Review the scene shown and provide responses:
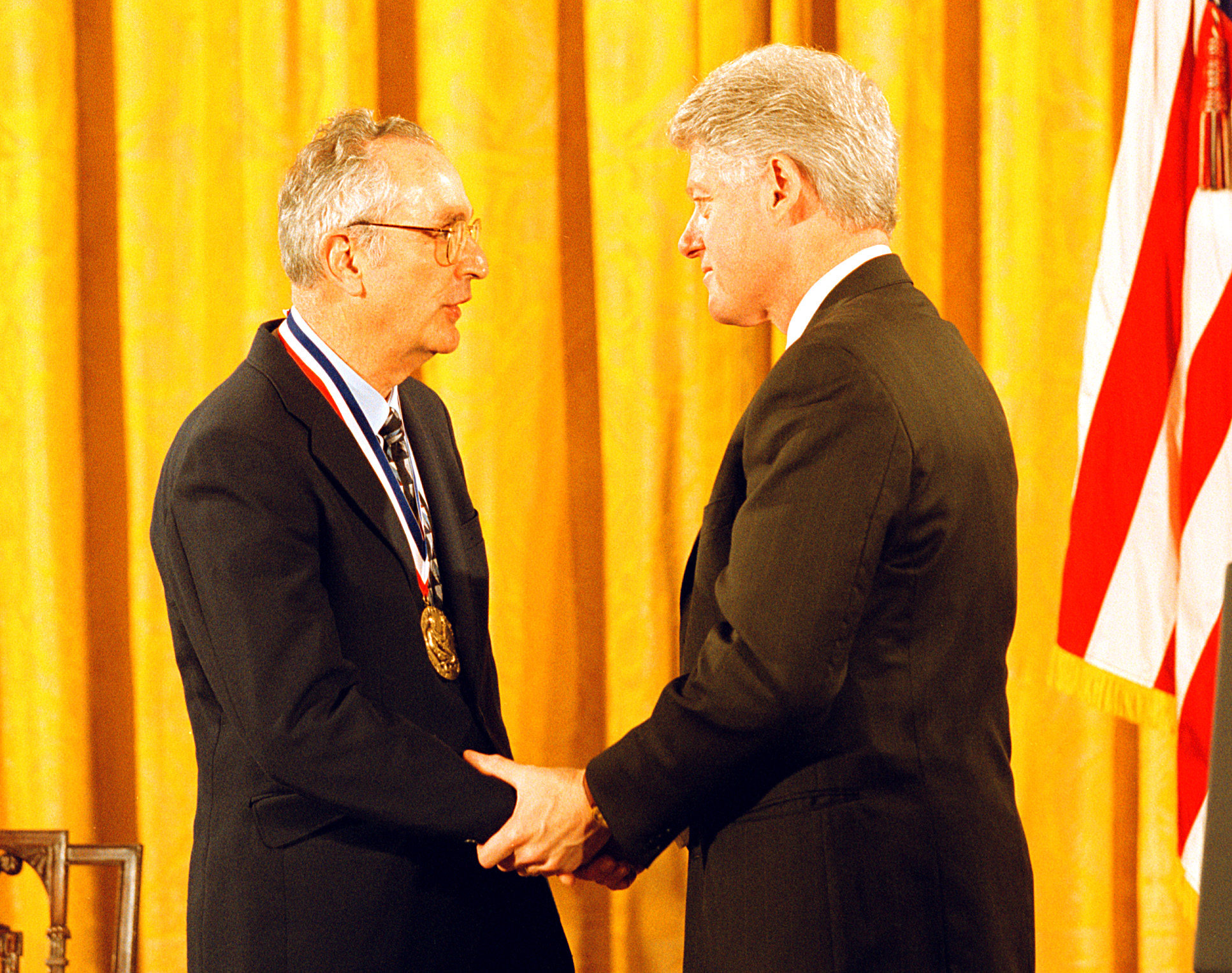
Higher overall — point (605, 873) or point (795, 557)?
point (795, 557)

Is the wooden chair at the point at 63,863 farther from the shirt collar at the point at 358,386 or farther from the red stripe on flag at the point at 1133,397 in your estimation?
the red stripe on flag at the point at 1133,397

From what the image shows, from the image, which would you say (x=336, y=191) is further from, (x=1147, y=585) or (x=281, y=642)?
(x=1147, y=585)

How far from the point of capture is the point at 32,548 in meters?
2.70

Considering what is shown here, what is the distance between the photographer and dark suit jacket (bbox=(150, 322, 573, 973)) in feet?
5.18

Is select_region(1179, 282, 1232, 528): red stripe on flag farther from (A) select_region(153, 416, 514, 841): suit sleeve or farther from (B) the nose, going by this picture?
(A) select_region(153, 416, 514, 841): suit sleeve

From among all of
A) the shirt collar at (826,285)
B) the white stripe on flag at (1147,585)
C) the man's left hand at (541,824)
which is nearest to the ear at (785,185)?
the shirt collar at (826,285)

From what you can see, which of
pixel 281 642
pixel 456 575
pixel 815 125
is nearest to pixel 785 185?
pixel 815 125

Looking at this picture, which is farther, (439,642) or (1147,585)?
(1147,585)

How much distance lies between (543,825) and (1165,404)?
4.82 ft

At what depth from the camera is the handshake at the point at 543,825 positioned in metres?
1.68

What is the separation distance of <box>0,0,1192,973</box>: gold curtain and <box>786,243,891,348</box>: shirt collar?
111cm

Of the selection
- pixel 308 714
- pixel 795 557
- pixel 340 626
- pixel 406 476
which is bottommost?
pixel 308 714

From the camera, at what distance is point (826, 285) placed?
1617 mm

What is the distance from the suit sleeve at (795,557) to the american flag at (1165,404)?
1.05 meters
